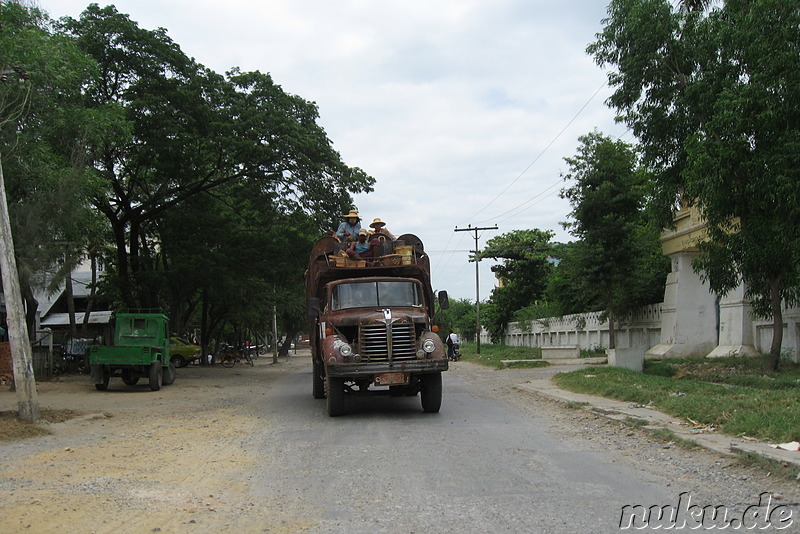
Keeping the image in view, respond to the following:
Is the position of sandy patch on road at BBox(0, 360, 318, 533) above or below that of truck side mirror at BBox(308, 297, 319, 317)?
below

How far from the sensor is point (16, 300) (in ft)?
36.7

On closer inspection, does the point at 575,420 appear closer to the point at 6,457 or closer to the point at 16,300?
the point at 6,457

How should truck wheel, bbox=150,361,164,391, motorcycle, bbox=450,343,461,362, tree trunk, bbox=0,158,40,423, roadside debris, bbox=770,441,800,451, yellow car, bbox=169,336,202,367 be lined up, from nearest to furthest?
roadside debris, bbox=770,441,800,451 < tree trunk, bbox=0,158,40,423 < truck wheel, bbox=150,361,164,391 < yellow car, bbox=169,336,202,367 < motorcycle, bbox=450,343,461,362

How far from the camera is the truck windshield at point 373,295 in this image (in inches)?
501

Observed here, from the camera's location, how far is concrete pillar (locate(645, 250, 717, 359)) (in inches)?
869

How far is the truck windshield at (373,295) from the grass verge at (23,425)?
17.6 ft

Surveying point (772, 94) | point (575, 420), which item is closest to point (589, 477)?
point (575, 420)

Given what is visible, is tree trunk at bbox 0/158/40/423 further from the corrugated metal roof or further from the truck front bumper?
A: the corrugated metal roof

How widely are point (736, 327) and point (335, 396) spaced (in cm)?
1332

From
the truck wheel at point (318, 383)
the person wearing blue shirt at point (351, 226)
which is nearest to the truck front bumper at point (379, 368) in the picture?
the truck wheel at point (318, 383)

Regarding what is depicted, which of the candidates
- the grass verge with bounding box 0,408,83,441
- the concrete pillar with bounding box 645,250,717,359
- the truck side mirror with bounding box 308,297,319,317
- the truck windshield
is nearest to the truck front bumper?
the truck windshield

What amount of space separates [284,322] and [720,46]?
53.2m

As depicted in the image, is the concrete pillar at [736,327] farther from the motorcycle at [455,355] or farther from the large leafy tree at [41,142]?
the motorcycle at [455,355]

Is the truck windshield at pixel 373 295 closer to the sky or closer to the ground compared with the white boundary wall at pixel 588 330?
closer to the sky
